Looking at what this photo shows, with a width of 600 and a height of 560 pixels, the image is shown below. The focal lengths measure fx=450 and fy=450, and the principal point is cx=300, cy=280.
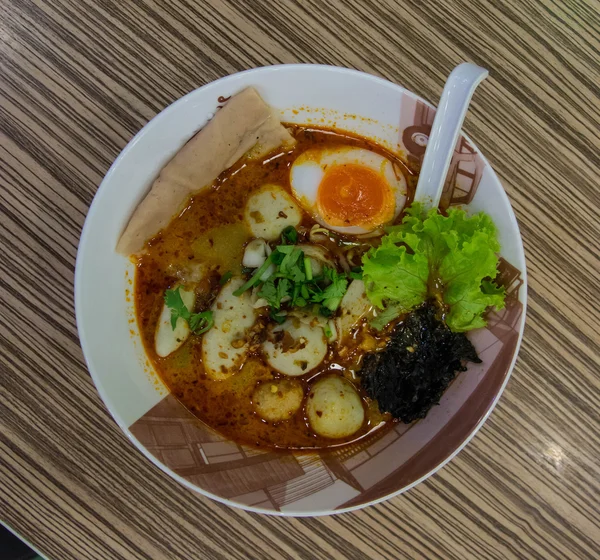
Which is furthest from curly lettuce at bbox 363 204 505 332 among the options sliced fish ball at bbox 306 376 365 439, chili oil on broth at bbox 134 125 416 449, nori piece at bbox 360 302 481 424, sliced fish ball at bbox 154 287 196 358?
sliced fish ball at bbox 154 287 196 358

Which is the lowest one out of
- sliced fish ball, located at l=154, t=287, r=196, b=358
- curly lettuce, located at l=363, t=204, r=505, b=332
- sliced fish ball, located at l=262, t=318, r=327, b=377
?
sliced fish ball, located at l=154, t=287, r=196, b=358

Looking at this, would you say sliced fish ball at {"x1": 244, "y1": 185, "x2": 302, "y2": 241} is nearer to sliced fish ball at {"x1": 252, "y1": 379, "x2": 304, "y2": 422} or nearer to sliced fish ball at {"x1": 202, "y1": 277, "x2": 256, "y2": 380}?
sliced fish ball at {"x1": 202, "y1": 277, "x2": 256, "y2": 380}

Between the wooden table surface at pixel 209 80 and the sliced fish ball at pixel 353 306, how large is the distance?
2.12ft

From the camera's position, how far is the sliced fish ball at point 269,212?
167 centimetres

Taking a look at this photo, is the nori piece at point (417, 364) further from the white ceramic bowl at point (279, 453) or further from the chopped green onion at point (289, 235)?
the chopped green onion at point (289, 235)

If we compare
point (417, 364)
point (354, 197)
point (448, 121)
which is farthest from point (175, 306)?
point (448, 121)

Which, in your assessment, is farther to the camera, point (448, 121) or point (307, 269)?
point (307, 269)

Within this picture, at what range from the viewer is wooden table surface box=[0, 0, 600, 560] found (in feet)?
5.42

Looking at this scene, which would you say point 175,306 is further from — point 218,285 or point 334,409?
point 334,409

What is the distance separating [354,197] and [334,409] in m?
0.78

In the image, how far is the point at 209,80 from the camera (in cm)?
166

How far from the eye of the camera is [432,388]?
158 cm

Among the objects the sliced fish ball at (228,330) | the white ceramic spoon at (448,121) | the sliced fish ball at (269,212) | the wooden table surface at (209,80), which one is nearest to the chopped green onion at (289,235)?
the sliced fish ball at (269,212)

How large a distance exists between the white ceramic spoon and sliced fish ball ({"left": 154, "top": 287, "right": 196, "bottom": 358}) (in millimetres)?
947
